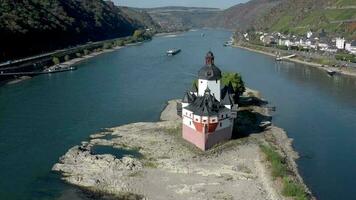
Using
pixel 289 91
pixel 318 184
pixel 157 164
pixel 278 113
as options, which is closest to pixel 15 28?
pixel 289 91

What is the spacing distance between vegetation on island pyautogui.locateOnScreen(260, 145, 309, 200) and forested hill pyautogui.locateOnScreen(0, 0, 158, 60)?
42.6 metres

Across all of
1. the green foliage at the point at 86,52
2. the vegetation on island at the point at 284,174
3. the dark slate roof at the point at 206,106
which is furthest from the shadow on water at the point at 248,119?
the green foliage at the point at 86,52

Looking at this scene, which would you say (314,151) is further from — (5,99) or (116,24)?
(116,24)

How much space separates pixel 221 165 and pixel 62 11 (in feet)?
248

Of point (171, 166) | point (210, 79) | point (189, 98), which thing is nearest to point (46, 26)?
point (189, 98)

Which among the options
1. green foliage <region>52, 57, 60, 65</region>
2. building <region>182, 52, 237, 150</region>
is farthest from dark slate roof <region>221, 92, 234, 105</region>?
green foliage <region>52, 57, 60, 65</region>

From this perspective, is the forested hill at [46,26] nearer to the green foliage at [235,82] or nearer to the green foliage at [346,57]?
the green foliage at [235,82]

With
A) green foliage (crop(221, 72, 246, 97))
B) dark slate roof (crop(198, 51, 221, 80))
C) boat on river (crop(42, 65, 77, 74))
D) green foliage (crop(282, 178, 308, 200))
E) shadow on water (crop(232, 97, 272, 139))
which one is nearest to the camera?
green foliage (crop(282, 178, 308, 200))

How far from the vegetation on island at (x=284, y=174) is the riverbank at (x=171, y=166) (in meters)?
0.28

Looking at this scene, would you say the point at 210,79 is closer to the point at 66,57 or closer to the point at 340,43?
the point at 66,57

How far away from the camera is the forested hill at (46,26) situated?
65.8 meters

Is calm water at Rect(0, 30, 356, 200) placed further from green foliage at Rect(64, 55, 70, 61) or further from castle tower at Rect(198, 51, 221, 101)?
castle tower at Rect(198, 51, 221, 101)

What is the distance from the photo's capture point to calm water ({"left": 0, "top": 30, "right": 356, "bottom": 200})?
24453 millimetres

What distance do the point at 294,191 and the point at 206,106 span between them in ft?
24.3
